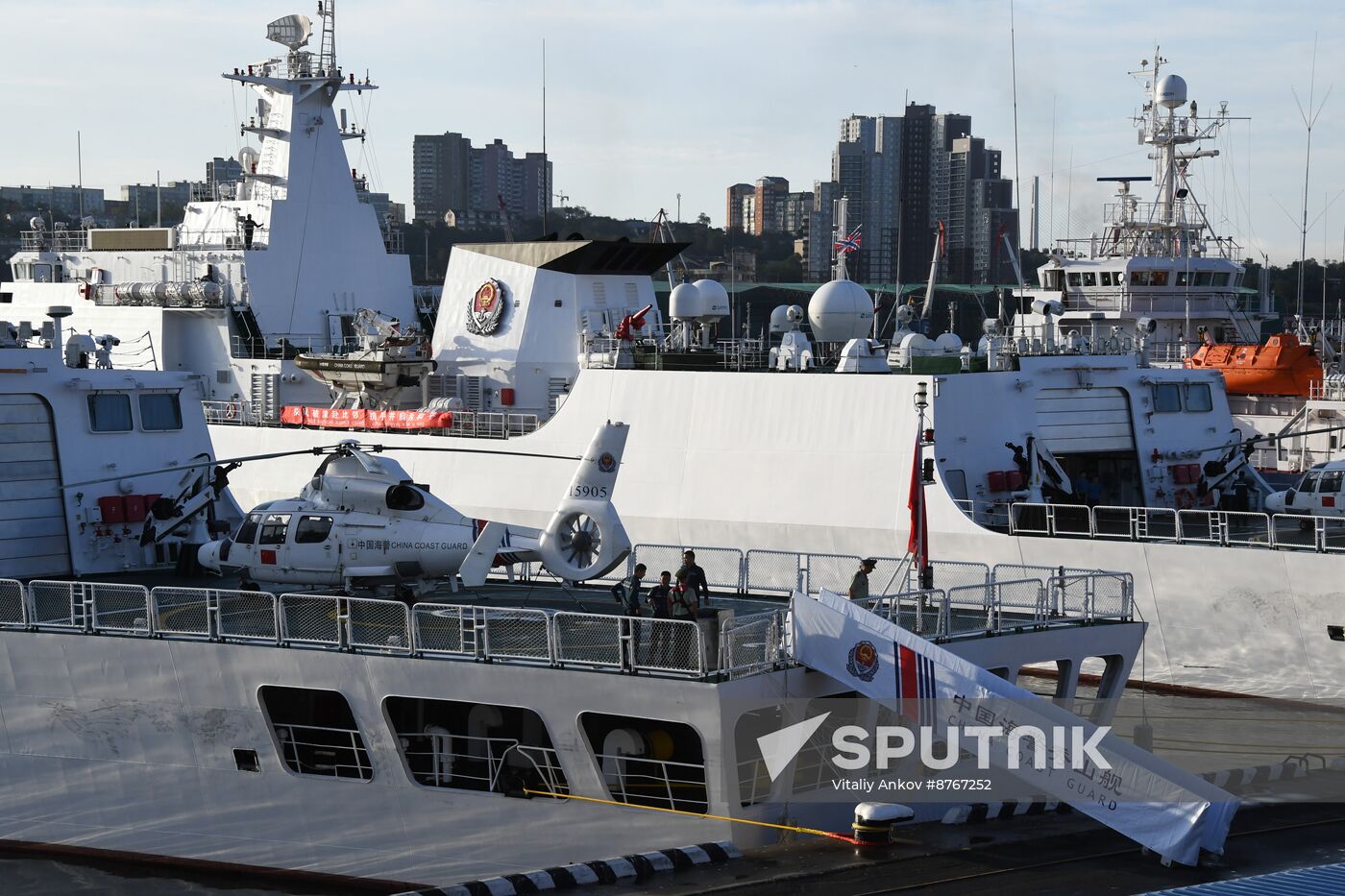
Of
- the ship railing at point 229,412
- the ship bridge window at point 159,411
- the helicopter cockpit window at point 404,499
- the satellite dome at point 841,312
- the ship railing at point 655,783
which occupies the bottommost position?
the ship railing at point 655,783

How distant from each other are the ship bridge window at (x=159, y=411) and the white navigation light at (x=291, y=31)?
13.9 meters

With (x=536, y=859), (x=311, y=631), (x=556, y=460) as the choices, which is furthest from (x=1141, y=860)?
(x=556, y=460)

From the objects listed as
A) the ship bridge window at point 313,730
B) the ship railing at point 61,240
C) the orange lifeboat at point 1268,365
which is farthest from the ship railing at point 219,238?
the orange lifeboat at point 1268,365

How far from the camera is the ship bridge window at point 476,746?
14.6m

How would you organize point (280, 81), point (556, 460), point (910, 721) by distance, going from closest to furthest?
point (910, 721) → point (556, 460) → point (280, 81)

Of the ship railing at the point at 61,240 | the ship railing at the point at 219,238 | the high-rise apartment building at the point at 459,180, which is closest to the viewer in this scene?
the ship railing at the point at 219,238

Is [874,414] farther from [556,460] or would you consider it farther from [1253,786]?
[1253,786]

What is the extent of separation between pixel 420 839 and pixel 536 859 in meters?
1.23

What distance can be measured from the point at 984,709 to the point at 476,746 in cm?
493

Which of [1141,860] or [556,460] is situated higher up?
[556,460]

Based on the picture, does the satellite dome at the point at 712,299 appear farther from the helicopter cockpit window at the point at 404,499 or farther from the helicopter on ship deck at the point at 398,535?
the helicopter cockpit window at the point at 404,499

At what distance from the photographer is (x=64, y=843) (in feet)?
54.5

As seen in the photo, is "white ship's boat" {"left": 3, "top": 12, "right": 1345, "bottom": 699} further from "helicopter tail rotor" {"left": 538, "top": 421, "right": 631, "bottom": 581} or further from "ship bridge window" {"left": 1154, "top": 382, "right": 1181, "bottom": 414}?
"helicopter tail rotor" {"left": 538, "top": 421, "right": 631, "bottom": 581}

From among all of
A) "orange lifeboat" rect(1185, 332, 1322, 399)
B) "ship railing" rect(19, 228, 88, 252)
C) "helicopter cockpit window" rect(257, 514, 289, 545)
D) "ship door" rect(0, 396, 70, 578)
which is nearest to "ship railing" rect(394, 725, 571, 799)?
"helicopter cockpit window" rect(257, 514, 289, 545)
